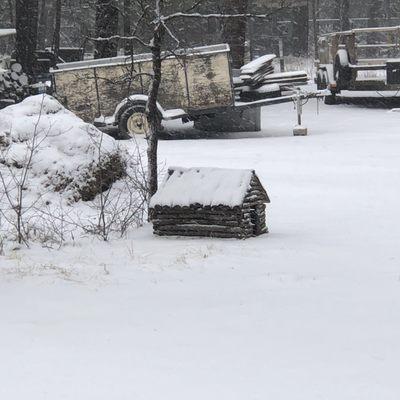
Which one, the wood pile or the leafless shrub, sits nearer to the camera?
the leafless shrub

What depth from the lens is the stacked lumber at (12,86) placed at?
1931cm

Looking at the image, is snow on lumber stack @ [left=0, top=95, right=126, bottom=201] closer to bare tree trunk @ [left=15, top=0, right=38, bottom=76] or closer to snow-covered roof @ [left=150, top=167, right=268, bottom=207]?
snow-covered roof @ [left=150, top=167, right=268, bottom=207]

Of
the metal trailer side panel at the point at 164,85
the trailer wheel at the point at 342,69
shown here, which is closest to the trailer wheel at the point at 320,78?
the trailer wheel at the point at 342,69

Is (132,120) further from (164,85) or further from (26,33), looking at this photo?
(26,33)

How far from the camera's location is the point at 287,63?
37.1 meters

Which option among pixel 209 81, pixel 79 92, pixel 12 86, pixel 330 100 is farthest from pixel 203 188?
pixel 330 100

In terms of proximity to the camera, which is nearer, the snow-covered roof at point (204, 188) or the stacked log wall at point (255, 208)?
the snow-covered roof at point (204, 188)

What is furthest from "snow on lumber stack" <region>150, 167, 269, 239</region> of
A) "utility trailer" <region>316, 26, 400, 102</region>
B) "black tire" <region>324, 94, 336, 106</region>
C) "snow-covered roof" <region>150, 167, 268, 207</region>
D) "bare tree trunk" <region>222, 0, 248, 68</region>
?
"black tire" <region>324, 94, 336, 106</region>

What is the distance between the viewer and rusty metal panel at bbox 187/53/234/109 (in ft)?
52.4

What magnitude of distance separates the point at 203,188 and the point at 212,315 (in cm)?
295

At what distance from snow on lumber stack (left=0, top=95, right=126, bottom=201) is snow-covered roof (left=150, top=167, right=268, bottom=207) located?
1959 mm

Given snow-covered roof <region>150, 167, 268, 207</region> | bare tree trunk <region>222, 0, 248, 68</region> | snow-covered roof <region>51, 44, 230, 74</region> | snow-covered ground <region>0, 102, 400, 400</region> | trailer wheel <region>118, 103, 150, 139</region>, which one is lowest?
snow-covered ground <region>0, 102, 400, 400</region>

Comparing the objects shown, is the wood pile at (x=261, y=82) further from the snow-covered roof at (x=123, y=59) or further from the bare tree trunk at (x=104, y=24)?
the bare tree trunk at (x=104, y=24)

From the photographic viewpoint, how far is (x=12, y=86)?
774 inches
